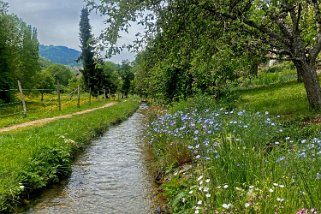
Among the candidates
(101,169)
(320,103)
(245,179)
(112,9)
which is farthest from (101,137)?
(245,179)

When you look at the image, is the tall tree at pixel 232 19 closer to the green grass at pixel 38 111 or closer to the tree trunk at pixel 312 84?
the tree trunk at pixel 312 84

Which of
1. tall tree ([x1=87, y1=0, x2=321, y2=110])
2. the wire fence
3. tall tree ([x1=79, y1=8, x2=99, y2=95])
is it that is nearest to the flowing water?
tall tree ([x1=87, y1=0, x2=321, y2=110])

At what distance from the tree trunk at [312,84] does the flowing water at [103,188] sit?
242 inches

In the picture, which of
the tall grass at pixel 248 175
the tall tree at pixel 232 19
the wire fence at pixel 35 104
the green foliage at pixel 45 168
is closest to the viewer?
the tall grass at pixel 248 175

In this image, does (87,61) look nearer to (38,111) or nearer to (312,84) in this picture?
(38,111)

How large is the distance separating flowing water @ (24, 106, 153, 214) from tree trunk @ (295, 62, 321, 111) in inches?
242

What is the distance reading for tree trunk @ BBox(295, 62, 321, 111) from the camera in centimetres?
1186

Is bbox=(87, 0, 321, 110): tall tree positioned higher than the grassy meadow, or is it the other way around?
A: bbox=(87, 0, 321, 110): tall tree

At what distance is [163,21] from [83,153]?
203 inches

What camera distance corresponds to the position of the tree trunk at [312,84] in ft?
38.9

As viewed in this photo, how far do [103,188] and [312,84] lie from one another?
7.93m

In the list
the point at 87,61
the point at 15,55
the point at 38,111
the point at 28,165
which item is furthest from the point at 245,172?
the point at 87,61

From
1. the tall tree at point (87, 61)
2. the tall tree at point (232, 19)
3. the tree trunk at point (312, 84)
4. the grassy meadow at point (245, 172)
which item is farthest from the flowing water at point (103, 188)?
the tall tree at point (87, 61)

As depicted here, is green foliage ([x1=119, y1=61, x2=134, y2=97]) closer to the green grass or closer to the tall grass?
the green grass
